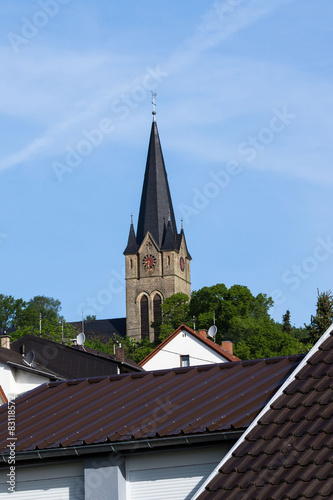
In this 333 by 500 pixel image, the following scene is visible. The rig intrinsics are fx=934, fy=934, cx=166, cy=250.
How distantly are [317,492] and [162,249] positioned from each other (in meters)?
119

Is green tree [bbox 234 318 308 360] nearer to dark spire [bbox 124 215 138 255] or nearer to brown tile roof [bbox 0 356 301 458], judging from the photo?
brown tile roof [bbox 0 356 301 458]

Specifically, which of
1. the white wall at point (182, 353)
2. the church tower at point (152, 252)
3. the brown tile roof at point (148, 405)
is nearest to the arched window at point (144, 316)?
the church tower at point (152, 252)

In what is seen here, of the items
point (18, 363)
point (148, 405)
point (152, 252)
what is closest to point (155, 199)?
point (152, 252)

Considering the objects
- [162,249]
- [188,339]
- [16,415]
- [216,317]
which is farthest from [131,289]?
[16,415]

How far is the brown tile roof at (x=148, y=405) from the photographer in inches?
372

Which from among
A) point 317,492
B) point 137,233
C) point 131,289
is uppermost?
point 137,233

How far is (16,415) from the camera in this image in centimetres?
1123

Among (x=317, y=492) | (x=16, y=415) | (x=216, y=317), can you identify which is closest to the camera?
(x=317, y=492)

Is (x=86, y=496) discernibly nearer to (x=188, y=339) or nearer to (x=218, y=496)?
(x=218, y=496)

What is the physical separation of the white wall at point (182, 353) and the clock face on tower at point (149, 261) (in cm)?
7282

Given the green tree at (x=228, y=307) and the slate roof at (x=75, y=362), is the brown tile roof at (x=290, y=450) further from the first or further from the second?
the green tree at (x=228, y=307)

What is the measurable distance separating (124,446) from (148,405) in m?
1.10

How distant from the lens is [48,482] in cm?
991

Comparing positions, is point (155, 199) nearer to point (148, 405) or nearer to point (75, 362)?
point (75, 362)
